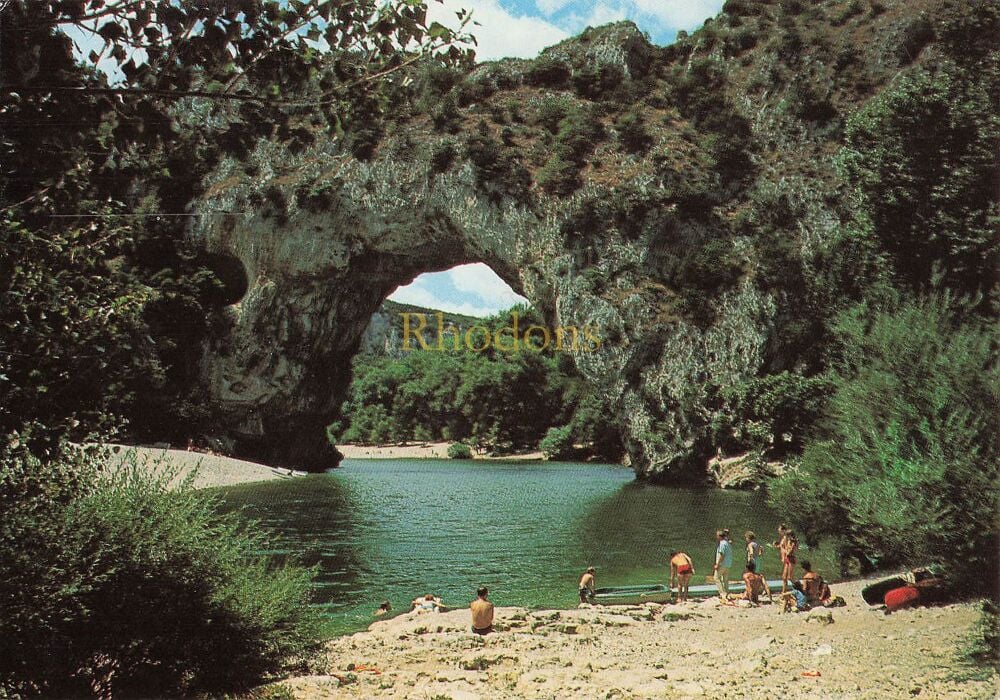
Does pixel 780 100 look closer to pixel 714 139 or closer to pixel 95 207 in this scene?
pixel 714 139

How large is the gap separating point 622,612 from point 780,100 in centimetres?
4367

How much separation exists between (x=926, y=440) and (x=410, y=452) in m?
85.2

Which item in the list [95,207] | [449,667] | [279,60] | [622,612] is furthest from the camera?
[622,612]

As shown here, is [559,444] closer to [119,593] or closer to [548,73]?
[548,73]

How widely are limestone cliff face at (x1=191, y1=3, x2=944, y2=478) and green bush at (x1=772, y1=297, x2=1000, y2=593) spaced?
3371 centimetres

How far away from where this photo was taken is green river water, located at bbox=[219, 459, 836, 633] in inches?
676

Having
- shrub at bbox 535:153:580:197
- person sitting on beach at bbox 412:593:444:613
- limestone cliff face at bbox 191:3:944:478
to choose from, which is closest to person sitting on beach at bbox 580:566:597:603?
person sitting on beach at bbox 412:593:444:613

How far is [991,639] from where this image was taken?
26.5ft

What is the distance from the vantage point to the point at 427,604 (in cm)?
1482

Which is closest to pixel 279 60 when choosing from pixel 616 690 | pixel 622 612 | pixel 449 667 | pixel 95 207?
pixel 95 207

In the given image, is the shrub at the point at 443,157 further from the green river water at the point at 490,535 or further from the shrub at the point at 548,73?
the green river water at the point at 490,535

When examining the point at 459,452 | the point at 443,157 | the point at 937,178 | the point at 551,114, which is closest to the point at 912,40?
the point at 937,178

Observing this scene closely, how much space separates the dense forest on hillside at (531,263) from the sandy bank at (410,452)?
4366 mm

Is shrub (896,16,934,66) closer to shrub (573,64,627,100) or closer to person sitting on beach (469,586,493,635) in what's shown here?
shrub (573,64,627,100)
